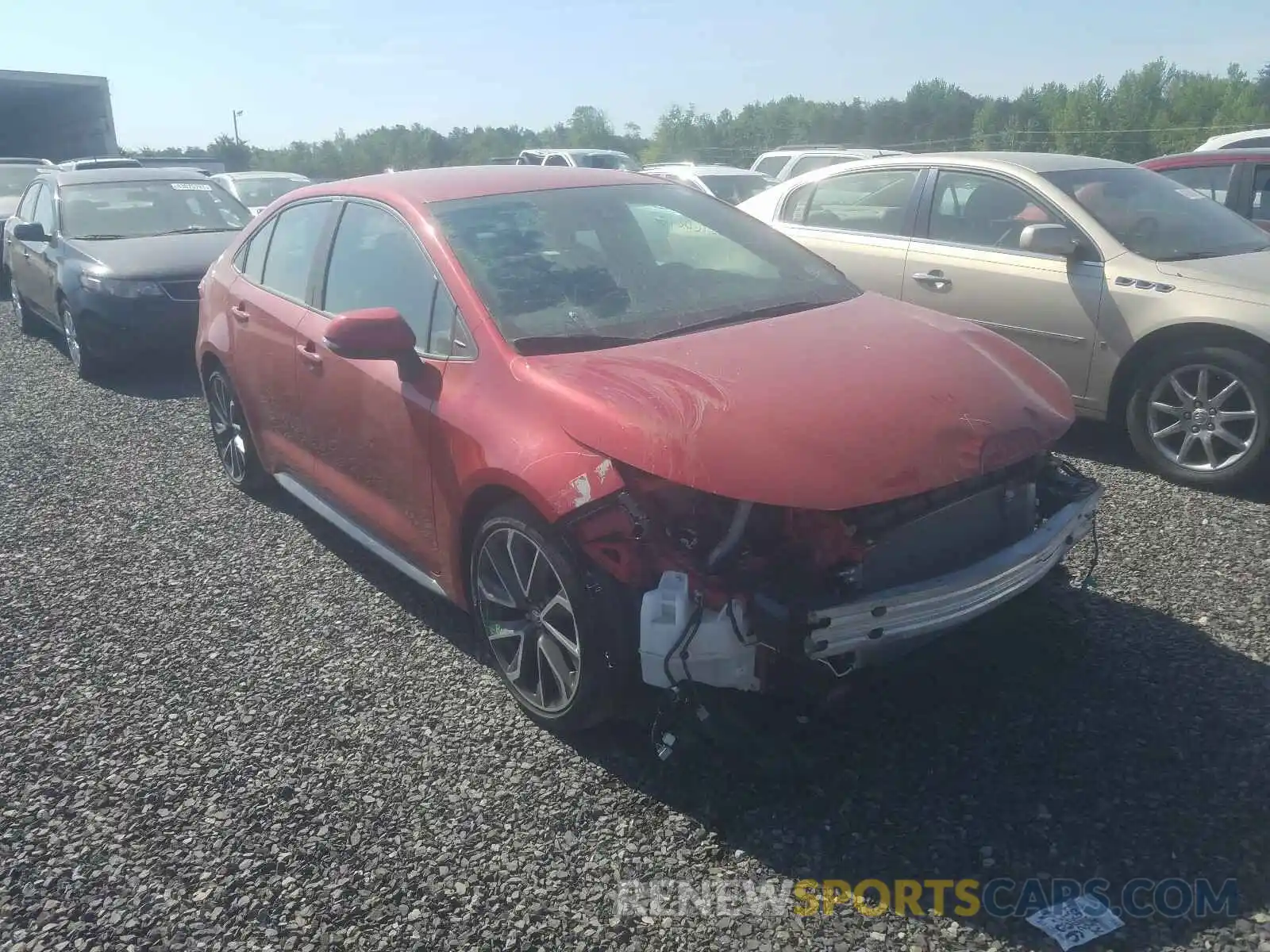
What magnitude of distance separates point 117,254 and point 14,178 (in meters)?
8.94

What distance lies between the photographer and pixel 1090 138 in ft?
103

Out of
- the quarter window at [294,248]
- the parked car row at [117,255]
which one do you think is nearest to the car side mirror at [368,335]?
the quarter window at [294,248]

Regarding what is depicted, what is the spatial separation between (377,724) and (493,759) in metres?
0.49

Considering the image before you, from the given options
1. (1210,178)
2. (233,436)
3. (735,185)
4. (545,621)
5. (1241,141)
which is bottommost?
(233,436)

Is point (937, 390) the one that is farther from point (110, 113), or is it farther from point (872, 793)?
point (110, 113)

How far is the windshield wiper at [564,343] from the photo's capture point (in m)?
3.39

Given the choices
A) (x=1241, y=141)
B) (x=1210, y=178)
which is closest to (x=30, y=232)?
(x=1210, y=178)

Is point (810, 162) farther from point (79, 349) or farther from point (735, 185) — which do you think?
point (79, 349)

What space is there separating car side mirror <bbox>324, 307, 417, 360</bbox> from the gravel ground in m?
1.20

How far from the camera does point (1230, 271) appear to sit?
5.39 m

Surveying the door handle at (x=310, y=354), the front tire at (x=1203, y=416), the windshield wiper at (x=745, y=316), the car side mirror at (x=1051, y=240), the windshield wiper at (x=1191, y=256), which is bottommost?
the front tire at (x=1203, y=416)

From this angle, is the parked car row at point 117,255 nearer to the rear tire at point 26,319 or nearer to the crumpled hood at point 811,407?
the rear tire at point 26,319

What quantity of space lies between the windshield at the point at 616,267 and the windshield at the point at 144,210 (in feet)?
21.5

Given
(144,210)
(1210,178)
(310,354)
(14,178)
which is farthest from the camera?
(14,178)
